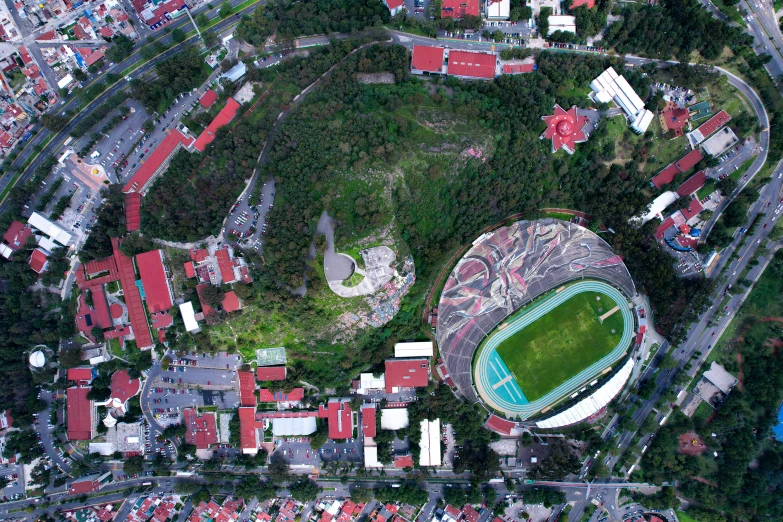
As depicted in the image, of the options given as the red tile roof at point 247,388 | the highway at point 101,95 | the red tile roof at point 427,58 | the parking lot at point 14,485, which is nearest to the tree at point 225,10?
the highway at point 101,95

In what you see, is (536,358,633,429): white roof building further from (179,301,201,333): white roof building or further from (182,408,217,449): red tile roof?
(179,301,201,333): white roof building

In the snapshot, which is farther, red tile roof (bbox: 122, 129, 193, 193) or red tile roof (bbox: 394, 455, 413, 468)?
red tile roof (bbox: 122, 129, 193, 193)

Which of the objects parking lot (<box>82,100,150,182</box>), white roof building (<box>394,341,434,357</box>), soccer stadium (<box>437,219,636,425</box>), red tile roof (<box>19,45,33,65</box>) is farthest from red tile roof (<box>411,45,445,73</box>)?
red tile roof (<box>19,45,33,65</box>)

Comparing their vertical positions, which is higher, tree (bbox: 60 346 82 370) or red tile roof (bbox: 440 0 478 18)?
red tile roof (bbox: 440 0 478 18)

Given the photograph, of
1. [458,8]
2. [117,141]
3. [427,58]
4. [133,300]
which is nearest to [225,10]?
[117,141]

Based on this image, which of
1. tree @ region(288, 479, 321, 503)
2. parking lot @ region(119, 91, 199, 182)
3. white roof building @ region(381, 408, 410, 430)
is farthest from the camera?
parking lot @ region(119, 91, 199, 182)

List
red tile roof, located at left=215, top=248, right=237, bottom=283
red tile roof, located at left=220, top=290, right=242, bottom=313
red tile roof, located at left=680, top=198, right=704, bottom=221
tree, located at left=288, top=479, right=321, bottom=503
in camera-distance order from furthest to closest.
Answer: red tile roof, located at left=680, top=198, right=704, bottom=221 < tree, located at left=288, top=479, right=321, bottom=503 < red tile roof, located at left=215, top=248, right=237, bottom=283 < red tile roof, located at left=220, top=290, right=242, bottom=313

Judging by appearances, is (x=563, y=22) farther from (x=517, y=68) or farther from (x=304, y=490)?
(x=304, y=490)
